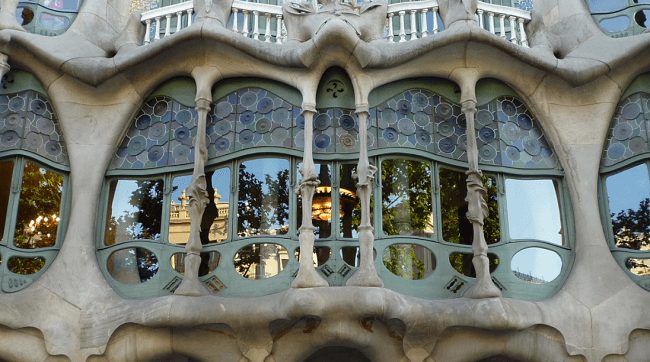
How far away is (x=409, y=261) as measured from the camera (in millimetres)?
11727

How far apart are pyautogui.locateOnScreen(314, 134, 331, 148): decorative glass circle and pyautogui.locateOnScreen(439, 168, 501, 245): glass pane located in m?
1.84

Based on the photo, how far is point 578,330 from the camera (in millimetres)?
11492

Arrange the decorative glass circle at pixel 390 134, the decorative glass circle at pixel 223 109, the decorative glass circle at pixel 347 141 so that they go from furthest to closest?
the decorative glass circle at pixel 223 109 → the decorative glass circle at pixel 390 134 → the decorative glass circle at pixel 347 141

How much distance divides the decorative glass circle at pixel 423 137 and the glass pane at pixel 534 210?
145 centimetres

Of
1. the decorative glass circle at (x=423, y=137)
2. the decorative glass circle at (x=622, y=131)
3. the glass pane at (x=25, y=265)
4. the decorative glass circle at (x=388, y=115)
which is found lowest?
the glass pane at (x=25, y=265)

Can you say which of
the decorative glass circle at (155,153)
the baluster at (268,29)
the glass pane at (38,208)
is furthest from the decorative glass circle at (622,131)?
the glass pane at (38,208)

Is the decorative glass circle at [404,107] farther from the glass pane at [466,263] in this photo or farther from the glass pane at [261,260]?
the glass pane at [261,260]

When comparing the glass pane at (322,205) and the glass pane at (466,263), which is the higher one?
the glass pane at (322,205)

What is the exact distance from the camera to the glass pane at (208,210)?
12016 mm

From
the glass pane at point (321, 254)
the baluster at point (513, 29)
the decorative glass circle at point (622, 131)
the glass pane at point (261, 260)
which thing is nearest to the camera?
the glass pane at point (321, 254)

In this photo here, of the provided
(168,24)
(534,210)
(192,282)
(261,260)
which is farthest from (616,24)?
(192,282)

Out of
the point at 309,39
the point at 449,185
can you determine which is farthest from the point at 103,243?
the point at 449,185

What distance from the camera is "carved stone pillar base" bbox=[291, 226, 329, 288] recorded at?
10.9m

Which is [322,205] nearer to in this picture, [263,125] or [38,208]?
[263,125]
